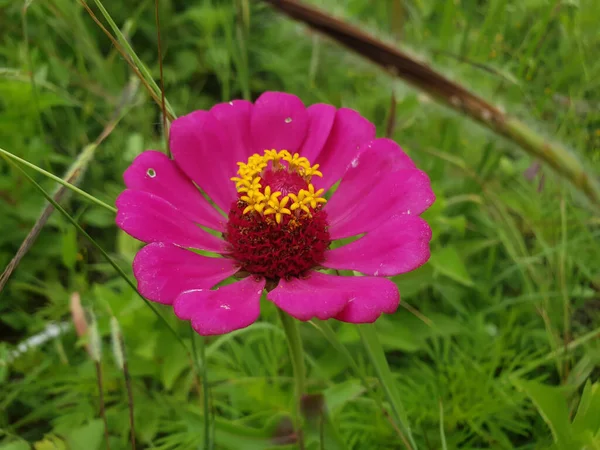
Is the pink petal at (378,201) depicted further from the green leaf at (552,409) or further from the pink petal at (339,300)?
the green leaf at (552,409)

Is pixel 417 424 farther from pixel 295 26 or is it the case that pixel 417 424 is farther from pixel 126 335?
pixel 295 26

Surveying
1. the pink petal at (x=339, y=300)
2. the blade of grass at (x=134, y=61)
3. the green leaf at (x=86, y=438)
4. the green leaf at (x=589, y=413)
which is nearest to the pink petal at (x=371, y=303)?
the pink petal at (x=339, y=300)

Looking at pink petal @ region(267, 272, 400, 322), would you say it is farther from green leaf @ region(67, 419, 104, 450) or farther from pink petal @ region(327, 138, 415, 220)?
green leaf @ region(67, 419, 104, 450)

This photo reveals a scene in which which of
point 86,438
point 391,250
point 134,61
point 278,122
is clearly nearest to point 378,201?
point 391,250

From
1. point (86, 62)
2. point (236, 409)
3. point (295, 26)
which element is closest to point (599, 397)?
point (236, 409)

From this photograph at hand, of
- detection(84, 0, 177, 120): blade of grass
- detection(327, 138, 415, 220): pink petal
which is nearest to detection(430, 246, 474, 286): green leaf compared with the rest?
detection(327, 138, 415, 220): pink petal

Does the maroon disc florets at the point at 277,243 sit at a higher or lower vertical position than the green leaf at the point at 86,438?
higher
